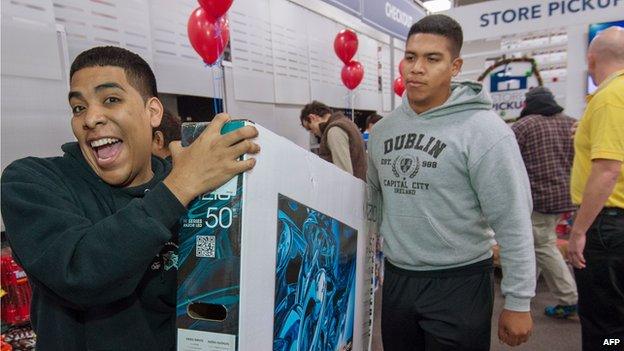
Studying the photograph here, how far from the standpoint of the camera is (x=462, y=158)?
1229 mm

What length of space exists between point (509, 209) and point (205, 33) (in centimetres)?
195

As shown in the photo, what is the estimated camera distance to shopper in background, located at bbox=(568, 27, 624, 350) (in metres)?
1.60

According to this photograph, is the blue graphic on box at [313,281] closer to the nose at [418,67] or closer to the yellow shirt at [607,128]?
the nose at [418,67]

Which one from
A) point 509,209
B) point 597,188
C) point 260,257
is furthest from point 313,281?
point 597,188

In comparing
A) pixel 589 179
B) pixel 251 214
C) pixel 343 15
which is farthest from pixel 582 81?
pixel 251 214

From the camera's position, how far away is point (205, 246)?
0.69 meters

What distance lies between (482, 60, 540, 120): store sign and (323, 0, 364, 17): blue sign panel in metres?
2.93

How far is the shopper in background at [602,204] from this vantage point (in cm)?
160

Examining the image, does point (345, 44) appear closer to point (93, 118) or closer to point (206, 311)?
point (93, 118)

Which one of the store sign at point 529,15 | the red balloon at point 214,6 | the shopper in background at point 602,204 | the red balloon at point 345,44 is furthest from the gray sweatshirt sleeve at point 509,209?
the store sign at point 529,15

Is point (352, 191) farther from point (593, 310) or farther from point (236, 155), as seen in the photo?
point (593, 310)

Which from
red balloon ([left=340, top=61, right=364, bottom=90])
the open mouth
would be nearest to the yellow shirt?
the open mouth

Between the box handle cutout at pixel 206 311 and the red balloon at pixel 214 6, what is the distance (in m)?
2.05

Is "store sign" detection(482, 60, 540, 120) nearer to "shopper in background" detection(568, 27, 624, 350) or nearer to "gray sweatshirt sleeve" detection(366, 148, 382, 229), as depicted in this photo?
"shopper in background" detection(568, 27, 624, 350)
